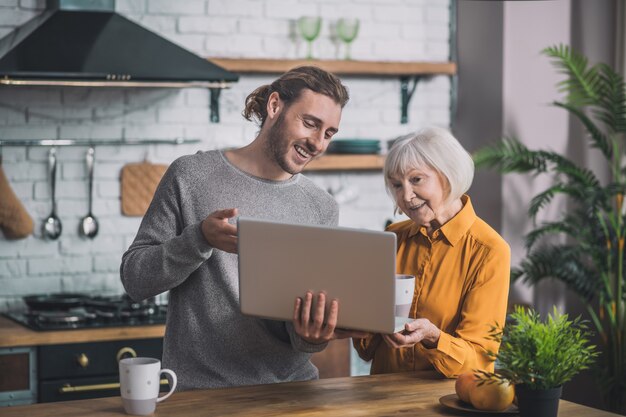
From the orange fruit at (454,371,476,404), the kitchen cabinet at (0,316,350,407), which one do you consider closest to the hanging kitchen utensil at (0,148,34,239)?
the kitchen cabinet at (0,316,350,407)

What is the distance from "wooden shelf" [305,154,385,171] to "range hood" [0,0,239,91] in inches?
24.8

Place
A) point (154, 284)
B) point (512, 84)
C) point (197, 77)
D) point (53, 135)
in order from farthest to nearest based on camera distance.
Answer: point (512, 84), point (53, 135), point (197, 77), point (154, 284)

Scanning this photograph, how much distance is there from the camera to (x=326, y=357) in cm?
404

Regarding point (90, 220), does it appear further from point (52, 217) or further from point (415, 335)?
point (415, 335)

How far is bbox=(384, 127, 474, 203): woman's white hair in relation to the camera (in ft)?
7.78

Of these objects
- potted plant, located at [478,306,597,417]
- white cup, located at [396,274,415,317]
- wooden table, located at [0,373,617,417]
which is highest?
white cup, located at [396,274,415,317]

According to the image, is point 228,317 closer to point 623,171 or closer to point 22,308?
point 22,308

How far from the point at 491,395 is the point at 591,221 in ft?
8.29

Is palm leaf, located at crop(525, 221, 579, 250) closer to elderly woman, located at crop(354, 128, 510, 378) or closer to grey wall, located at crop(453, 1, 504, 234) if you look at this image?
grey wall, located at crop(453, 1, 504, 234)

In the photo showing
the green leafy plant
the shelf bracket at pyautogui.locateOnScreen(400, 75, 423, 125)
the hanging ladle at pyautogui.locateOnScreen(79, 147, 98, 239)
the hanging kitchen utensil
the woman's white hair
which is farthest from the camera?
the shelf bracket at pyautogui.locateOnScreen(400, 75, 423, 125)

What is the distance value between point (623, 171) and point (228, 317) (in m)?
2.54

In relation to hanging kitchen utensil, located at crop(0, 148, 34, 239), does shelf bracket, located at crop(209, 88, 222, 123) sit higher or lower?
higher

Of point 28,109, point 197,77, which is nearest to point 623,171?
point 197,77

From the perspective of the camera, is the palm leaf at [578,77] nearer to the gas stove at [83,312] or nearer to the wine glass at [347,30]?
the wine glass at [347,30]
